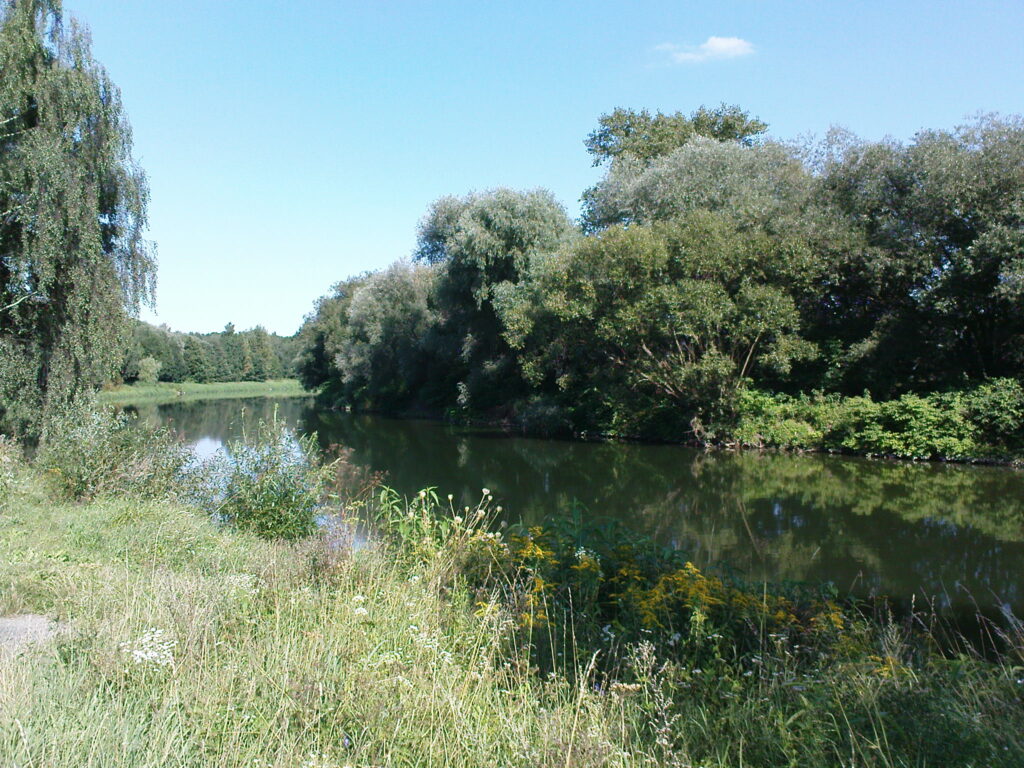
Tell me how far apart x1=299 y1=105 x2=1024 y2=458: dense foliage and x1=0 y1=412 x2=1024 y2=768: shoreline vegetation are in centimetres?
1467

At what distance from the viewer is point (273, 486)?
7.91 meters

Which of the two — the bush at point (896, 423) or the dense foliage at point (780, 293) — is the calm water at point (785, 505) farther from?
the dense foliage at point (780, 293)

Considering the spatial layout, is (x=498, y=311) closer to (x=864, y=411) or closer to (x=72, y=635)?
(x=864, y=411)

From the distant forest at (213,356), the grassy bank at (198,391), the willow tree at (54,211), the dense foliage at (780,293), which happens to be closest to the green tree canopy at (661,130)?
the dense foliage at (780,293)

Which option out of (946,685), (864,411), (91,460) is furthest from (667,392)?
(946,685)

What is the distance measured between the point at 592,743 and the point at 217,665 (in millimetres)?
1548

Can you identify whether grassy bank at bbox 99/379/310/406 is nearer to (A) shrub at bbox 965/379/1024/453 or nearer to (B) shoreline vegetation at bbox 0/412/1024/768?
(A) shrub at bbox 965/379/1024/453

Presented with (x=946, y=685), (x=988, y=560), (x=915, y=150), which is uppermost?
(x=915, y=150)

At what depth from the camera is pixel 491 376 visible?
31406mm

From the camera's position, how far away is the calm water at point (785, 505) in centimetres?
900

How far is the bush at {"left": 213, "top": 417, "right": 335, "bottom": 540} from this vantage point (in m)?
7.67

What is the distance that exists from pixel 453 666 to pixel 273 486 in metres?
5.04

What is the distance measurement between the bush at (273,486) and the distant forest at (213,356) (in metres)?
63.5

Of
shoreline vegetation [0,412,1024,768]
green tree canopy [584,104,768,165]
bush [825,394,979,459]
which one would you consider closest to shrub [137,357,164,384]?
green tree canopy [584,104,768,165]
